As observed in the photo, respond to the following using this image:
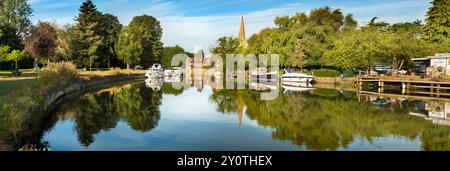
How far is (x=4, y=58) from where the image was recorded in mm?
40125

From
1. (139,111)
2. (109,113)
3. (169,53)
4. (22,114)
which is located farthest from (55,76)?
(169,53)

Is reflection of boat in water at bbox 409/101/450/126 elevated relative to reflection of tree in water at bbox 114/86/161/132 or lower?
lower

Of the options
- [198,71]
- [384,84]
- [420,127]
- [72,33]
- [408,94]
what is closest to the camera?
[420,127]

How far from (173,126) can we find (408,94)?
2563 cm

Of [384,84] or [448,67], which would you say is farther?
[384,84]

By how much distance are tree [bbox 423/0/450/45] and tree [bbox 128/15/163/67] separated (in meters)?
52.2

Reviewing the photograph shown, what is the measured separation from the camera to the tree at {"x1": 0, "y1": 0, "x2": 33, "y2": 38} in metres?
64.8

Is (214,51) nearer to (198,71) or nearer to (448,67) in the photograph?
(198,71)

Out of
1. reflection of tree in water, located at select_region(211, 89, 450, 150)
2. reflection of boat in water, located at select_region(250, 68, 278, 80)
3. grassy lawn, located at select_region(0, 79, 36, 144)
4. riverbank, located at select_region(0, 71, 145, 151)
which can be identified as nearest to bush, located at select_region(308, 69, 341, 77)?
reflection of boat in water, located at select_region(250, 68, 278, 80)

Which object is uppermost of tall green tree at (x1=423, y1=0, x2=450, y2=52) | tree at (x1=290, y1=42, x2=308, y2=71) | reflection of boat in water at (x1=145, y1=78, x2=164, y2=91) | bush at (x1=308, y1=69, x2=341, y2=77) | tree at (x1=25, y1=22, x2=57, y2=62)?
tall green tree at (x1=423, y1=0, x2=450, y2=52)

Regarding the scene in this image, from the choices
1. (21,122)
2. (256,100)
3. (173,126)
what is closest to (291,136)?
(173,126)

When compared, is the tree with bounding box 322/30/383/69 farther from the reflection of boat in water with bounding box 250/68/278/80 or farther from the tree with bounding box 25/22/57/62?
the tree with bounding box 25/22/57/62
